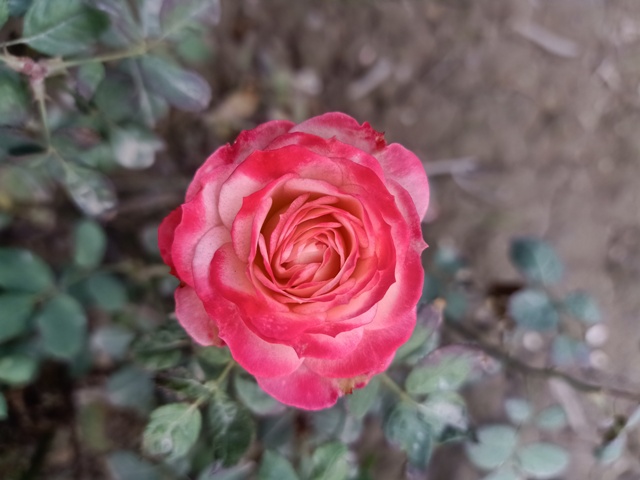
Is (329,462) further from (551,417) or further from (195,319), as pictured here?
(551,417)

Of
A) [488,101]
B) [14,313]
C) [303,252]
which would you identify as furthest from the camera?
[488,101]

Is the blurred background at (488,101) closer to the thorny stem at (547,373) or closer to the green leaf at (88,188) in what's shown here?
the thorny stem at (547,373)

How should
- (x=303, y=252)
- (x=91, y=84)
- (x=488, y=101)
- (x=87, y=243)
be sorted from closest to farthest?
(x=303, y=252) < (x=91, y=84) < (x=87, y=243) < (x=488, y=101)

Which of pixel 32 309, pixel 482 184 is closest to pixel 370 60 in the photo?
pixel 482 184

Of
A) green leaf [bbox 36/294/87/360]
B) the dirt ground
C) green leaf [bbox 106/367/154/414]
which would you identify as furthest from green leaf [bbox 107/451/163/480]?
the dirt ground

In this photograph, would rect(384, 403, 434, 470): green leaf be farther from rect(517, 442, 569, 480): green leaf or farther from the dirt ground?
the dirt ground

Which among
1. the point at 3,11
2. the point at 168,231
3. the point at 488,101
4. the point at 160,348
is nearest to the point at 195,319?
the point at 168,231

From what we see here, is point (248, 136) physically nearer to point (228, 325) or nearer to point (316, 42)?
point (228, 325)
